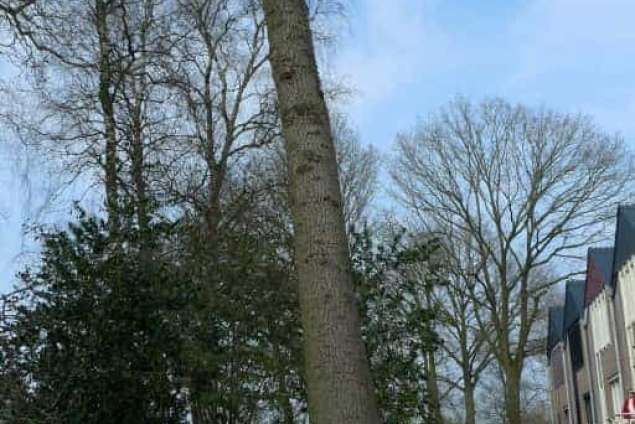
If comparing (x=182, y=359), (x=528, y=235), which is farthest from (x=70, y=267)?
(x=528, y=235)

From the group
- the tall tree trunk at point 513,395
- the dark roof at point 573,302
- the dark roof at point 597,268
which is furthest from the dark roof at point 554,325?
the tall tree trunk at point 513,395

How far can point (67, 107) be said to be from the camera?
56.2 feet

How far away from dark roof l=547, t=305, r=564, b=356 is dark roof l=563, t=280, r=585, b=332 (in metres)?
2.60

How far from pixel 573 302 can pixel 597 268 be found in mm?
7694

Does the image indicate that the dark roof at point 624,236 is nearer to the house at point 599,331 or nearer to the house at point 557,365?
the house at point 599,331

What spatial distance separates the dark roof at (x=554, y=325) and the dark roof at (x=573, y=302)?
2.60 metres

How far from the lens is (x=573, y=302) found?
139ft

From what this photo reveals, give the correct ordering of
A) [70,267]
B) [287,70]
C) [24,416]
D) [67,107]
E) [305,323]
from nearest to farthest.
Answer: [305,323] < [287,70] < [24,416] < [70,267] < [67,107]

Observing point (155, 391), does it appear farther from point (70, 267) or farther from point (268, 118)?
point (268, 118)

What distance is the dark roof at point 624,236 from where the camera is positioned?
2979 cm

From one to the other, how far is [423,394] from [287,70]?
9964mm

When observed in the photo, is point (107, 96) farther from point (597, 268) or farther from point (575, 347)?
point (575, 347)

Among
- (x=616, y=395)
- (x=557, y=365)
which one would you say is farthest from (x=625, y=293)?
(x=557, y=365)

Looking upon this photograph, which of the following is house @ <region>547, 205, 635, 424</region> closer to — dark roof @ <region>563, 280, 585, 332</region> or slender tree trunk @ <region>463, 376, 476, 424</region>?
dark roof @ <region>563, 280, 585, 332</region>
